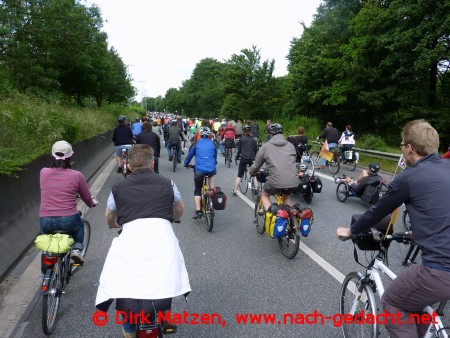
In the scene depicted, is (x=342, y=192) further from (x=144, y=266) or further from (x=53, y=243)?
(x=144, y=266)

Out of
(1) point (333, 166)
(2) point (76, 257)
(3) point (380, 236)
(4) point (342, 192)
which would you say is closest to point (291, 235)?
(3) point (380, 236)

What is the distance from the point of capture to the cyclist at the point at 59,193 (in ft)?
12.1

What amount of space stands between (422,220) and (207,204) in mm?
4648

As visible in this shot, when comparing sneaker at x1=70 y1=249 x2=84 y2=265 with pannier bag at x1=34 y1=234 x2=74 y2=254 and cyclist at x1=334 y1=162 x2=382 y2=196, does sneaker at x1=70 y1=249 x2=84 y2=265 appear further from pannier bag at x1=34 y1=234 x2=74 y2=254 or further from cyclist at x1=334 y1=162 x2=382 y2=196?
cyclist at x1=334 y1=162 x2=382 y2=196

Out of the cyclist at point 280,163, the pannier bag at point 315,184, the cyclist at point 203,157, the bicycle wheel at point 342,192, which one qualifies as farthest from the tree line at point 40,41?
the cyclist at point 280,163

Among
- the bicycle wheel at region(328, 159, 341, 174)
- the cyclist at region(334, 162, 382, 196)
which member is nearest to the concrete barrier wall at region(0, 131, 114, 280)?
the cyclist at region(334, 162, 382, 196)

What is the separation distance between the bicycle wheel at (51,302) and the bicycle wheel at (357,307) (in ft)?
8.99

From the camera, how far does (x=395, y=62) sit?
23047 mm

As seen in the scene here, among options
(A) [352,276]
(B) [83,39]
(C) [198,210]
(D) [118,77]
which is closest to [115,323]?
(A) [352,276]

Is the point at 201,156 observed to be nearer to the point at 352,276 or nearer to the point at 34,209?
the point at 34,209

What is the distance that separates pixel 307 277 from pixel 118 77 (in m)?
47.9

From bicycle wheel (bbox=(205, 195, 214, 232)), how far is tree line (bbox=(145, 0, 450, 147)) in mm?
18318

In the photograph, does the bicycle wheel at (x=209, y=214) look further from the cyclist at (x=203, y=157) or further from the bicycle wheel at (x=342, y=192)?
the bicycle wheel at (x=342, y=192)

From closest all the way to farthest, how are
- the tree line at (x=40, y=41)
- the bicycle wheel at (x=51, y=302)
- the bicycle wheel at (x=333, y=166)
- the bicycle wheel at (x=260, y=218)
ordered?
the bicycle wheel at (x=51, y=302) → the bicycle wheel at (x=260, y=218) → the bicycle wheel at (x=333, y=166) → the tree line at (x=40, y=41)
